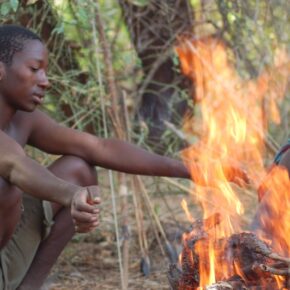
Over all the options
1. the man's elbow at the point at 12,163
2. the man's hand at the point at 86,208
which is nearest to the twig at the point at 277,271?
the man's hand at the point at 86,208

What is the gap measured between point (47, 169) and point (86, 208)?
59cm

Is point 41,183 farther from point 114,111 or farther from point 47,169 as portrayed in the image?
point 114,111

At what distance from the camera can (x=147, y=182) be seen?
546cm

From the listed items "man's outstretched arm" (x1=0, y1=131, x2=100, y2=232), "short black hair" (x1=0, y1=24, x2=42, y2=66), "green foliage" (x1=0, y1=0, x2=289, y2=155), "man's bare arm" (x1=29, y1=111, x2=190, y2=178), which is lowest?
"man's outstretched arm" (x1=0, y1=131, x2=100, y2=232)

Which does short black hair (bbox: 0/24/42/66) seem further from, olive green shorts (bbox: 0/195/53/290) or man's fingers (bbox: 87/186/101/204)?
man's fingers (bbox: 87/186/101/204)

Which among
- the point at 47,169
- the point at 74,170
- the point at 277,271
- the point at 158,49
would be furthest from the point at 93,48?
the point at 277,271

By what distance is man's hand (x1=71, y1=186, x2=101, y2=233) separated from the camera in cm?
246

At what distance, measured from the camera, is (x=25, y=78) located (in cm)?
315

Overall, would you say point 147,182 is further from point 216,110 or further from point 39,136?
point 39,136

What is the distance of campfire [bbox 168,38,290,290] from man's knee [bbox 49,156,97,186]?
1.42ft

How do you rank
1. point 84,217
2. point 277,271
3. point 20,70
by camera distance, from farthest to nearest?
point 20,70 < point 277,271 < point 84,217

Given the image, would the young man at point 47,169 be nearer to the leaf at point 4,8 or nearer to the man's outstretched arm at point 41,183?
the man's outstretched arm at point 41,183

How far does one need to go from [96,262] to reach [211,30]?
2090 millimetres

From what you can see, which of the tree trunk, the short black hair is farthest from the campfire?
the short black hair
